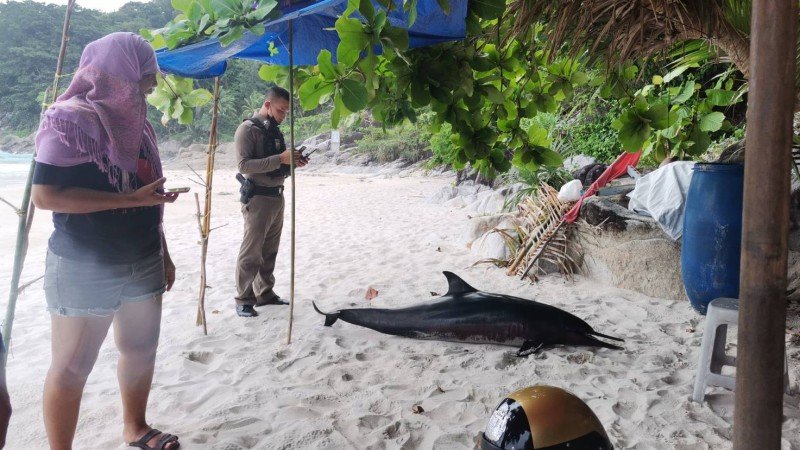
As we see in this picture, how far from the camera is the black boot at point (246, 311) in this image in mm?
4117

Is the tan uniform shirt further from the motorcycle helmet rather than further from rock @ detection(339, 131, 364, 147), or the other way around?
rock @ detection(339, 131, 364, 147)

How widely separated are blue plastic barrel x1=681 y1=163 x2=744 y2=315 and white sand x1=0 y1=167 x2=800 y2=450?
0.36 metres

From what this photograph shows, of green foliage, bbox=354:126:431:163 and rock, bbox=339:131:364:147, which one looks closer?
green foliage, bbox=354:126:431:163

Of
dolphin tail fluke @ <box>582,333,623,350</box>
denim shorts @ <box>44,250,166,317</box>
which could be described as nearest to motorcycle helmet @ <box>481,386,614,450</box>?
denim shorts @ <box>44,250,166,317</box>

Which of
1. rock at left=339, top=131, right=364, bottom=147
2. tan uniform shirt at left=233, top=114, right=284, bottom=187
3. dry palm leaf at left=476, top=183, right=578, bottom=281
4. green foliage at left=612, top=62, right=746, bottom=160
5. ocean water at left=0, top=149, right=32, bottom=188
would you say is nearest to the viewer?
green foliage at left=612, top=62, right=746, bottom=160

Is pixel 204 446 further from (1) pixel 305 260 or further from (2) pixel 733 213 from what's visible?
(1) pixel 305 260

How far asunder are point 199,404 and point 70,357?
3.16 ft

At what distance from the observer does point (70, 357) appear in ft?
6.18

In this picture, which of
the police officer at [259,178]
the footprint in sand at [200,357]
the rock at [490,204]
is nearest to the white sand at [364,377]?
the footprint in sand at [200,357]

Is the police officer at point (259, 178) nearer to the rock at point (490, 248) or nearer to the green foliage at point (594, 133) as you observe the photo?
the rock at point (490, 248)

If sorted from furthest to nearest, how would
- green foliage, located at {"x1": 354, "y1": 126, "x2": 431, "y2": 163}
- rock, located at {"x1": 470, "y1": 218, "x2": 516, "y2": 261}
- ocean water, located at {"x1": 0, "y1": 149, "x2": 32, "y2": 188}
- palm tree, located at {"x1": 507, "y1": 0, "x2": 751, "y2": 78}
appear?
green foliage, located at {"x1": 354, "y1": 126, "x2": 431, "y2": 163}, ocean water, located at {"x1": 0, "y1": 149, "x2": 32, "y2": 188}, rock, located at {"x1": 470, "y1": 218, "x2": 516, "y2": 261}, palm tree, located at {"x1": 507, "y1": 0, "x2": 751, "y2": 78}

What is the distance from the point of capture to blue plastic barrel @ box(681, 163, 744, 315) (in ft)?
11.7

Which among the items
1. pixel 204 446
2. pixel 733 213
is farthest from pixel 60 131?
pixel 733 213

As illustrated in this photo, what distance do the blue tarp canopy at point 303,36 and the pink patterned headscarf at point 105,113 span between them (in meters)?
0.48
